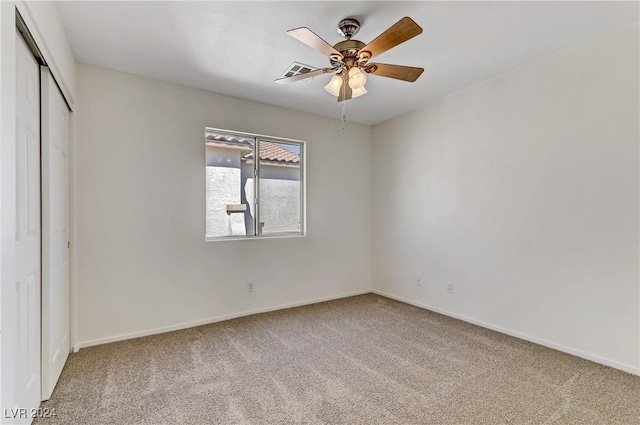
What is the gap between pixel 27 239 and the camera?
1.72 m

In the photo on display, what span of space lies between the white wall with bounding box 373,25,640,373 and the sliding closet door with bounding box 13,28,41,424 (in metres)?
3.75

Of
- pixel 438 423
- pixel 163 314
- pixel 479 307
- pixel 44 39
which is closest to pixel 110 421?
pixel 163 314

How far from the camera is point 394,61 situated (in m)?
2.84

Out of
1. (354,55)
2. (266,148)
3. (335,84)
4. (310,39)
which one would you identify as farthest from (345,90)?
(266,148)

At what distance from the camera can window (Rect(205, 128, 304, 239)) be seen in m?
3.62

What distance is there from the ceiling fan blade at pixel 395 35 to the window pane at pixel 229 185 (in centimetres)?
216

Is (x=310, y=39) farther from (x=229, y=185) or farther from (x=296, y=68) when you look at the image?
(x=229, y=185)

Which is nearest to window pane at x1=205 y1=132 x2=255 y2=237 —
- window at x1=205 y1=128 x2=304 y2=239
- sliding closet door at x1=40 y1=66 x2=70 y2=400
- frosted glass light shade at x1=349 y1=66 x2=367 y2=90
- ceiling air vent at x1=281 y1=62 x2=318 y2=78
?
window at x1=205 y1=128 x2=304 y2=239

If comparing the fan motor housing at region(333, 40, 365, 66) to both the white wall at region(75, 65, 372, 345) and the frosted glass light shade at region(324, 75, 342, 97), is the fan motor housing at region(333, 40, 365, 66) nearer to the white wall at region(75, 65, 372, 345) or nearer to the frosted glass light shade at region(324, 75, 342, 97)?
the frosted glass light shade at region(324, 75, 342, 97)

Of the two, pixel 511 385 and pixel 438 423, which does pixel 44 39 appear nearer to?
pixel 438 423

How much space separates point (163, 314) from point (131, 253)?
72 centimetres

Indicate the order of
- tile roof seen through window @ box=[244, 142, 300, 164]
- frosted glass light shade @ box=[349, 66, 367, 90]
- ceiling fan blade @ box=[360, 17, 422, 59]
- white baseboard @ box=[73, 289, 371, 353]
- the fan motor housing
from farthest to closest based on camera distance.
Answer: tile roof seen through window @ box=[244, 142, 300, 164]
white baseboard @ box=[73, 289, 371, 353]
frosted glass light shade @ box=[349, 66, 367, 90]
the fan motor housing
ceiling fan blade @ box=[360, 17, 422, 59]

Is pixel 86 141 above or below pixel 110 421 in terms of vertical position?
above

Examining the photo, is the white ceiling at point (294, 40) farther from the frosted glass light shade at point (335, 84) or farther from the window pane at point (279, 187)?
the window pane at point (279, 187)
